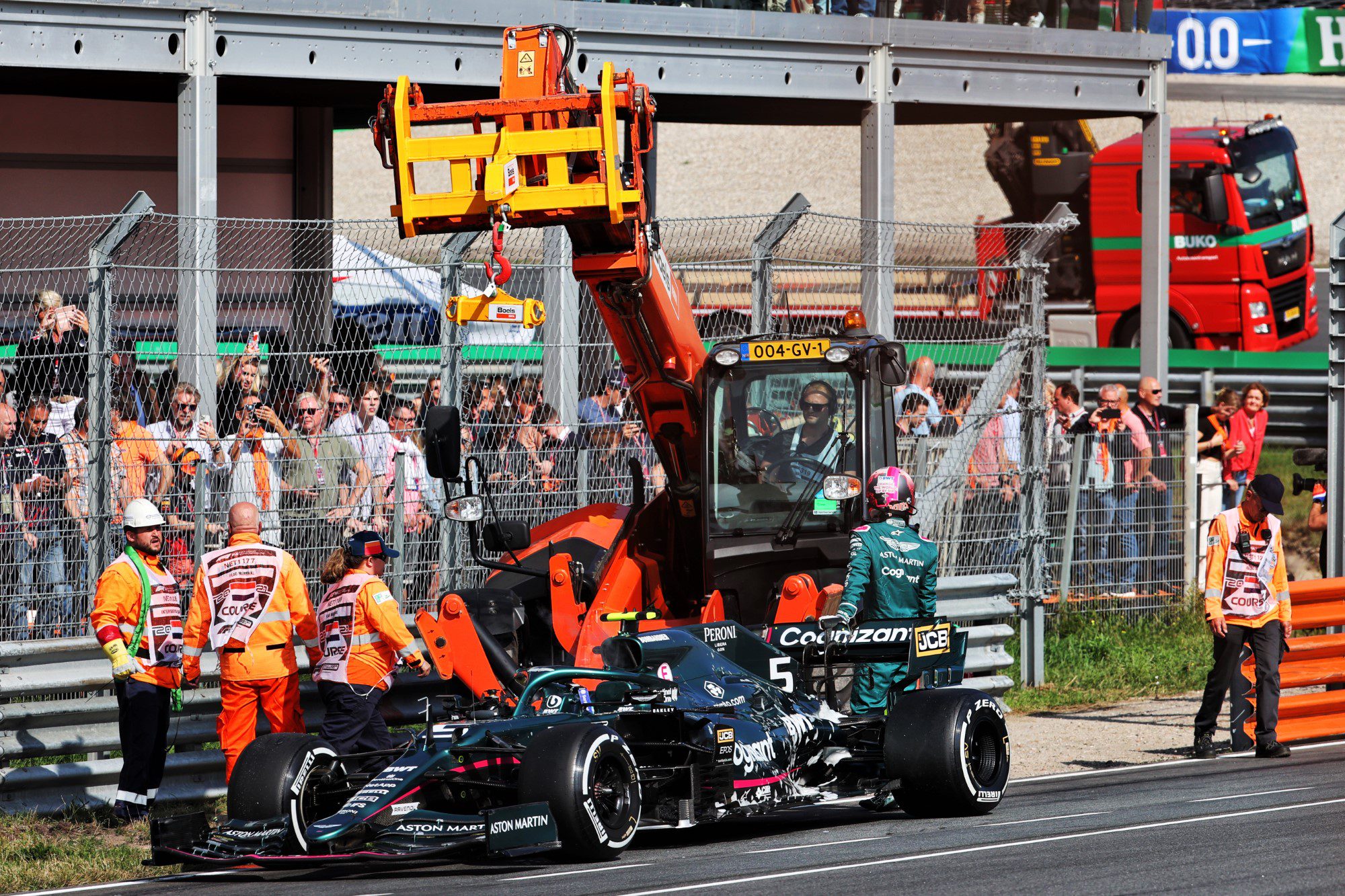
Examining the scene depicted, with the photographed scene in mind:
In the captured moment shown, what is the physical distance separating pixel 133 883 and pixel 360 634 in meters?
1.78

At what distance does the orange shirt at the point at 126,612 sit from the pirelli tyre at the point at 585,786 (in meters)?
2.67

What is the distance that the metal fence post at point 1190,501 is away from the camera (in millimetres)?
15852

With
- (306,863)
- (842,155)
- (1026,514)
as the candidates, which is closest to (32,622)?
(306,863)

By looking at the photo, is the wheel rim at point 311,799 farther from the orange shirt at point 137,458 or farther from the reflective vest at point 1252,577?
the reflective vest at point 1252,577

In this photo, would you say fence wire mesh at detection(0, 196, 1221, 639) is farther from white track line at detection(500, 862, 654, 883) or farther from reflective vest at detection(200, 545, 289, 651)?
white track line at detection(500, 862, 654, 883)

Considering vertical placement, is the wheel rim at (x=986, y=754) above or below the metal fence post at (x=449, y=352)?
below

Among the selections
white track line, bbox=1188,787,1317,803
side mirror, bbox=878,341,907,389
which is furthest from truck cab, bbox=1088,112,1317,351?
white track line, bbox=1188,787,1317,803

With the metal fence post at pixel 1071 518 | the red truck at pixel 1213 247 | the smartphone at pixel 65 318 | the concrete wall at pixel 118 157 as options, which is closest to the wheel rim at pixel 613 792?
the smartphone at pixel 65 318

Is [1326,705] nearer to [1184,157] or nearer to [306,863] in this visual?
[306,863]

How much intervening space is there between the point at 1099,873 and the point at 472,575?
5237 millimetres

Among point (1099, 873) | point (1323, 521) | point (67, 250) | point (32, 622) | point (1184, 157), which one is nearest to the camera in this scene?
point (1099, 873)

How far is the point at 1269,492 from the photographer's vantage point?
11383 millimetres

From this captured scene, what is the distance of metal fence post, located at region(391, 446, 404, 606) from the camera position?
1103 centimetres

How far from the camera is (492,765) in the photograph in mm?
7965
